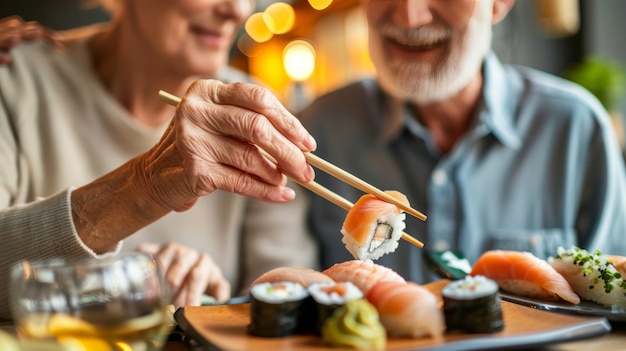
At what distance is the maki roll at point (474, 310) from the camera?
0.99 meters

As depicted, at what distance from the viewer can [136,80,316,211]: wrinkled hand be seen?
1.20 m

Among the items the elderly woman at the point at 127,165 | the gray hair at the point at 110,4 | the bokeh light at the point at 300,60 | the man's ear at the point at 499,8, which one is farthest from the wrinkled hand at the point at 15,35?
the bokeh light at the point at 300,60

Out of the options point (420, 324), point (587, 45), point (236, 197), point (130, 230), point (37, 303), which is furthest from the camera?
point (587, 45)

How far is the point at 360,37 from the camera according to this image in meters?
6.84

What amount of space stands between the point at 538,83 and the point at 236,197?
111cm

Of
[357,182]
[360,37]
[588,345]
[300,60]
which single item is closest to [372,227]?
[357,182]

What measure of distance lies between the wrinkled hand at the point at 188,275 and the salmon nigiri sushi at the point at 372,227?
415mm

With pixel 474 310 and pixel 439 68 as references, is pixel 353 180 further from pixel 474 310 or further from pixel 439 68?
pixel 439 68

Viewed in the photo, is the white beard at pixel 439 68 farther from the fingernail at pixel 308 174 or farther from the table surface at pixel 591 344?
the table surface at pixel 591 344

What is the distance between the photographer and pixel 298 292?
104cm

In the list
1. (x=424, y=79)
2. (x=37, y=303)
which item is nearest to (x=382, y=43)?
(x=424, y=79)

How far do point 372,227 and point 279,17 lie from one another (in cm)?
700

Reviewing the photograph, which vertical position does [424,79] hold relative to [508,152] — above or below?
above

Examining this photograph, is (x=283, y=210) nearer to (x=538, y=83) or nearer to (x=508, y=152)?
(x=508, y=152)
